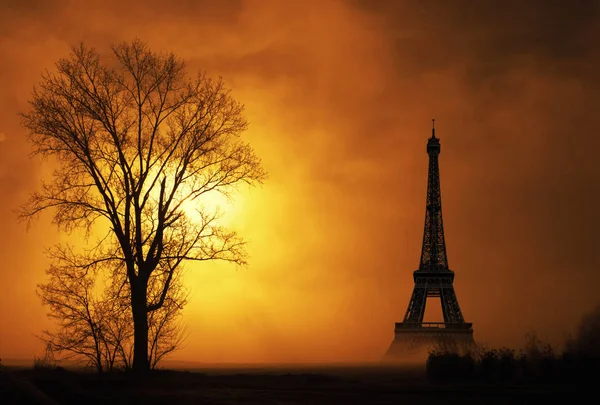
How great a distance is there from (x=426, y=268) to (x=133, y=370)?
260 feet

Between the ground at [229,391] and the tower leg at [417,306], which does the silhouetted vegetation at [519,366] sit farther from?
the tower leg at [417,306]

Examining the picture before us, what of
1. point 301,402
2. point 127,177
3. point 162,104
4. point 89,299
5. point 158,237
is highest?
point 162,104

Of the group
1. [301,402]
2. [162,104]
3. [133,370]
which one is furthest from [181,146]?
[301,402]

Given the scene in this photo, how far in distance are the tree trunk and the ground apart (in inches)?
32.9

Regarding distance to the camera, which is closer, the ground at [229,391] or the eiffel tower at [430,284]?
the ground at [229,391]

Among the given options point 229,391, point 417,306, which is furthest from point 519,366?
point 417,306

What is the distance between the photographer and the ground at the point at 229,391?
2008cm

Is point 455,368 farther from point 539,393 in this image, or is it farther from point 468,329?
point 468,329

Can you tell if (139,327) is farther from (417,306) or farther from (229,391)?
(417,306)

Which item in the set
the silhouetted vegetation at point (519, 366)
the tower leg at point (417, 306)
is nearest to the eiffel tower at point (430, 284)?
the tower leg at point (417, 306)

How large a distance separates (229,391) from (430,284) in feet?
270

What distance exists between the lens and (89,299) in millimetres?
27391

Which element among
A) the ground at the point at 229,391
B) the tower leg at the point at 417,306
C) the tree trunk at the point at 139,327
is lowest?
the ground at the point at 229,391

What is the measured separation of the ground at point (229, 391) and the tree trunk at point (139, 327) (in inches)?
32.9
